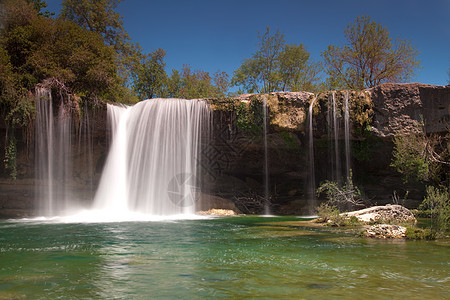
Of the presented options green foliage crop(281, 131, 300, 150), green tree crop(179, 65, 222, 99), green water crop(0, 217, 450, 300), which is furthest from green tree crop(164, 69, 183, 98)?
green water crop(0, 217, 450, 300)

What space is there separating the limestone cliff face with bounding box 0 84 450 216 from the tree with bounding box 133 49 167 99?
17.7 metres

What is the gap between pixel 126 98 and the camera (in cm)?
3000

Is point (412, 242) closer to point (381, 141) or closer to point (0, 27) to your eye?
point (381, 141)

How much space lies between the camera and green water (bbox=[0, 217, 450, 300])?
168 inches

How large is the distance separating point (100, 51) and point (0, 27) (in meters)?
5.07

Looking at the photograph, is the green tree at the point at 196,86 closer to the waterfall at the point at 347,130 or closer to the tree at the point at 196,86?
the tree at the point at 196,86

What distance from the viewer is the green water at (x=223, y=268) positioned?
4273mm

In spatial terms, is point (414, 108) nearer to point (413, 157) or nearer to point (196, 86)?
point (413, 157)

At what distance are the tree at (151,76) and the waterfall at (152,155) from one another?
17256mm

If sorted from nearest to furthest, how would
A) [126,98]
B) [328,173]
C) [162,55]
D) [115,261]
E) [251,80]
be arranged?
[115,261] → [328,173] → [126,98] → [162,55] → [251,80]

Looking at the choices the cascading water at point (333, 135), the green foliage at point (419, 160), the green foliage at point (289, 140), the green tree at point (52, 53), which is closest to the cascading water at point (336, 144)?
the cascading water at point (333, 135)

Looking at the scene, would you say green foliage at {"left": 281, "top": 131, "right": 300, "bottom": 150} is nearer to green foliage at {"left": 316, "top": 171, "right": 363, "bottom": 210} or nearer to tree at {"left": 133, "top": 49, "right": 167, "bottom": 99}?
green foliage at {"left": 316, "top": 171, "right": 363, "bottom": 210}

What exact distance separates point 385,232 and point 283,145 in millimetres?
11886

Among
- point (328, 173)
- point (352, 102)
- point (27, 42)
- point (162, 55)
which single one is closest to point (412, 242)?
point (352, 102)
